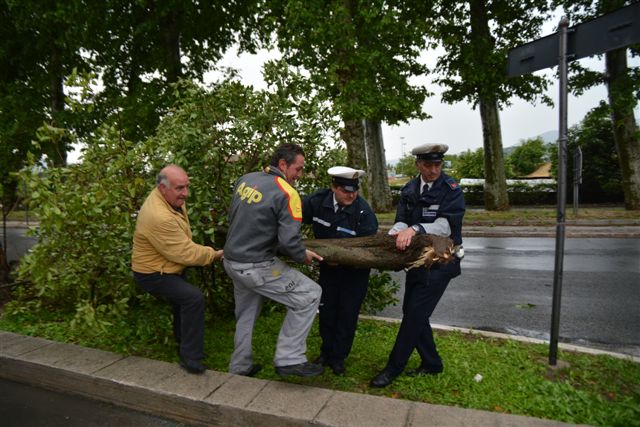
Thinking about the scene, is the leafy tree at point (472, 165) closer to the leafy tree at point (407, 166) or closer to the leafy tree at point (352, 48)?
the leafy tree at point (407, 166)

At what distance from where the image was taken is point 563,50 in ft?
11.3

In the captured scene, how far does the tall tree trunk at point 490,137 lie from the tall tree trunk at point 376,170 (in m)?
4.47

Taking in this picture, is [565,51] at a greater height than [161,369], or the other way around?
[565,51]

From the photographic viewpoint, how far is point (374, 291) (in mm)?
4977

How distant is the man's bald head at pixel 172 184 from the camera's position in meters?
3.34

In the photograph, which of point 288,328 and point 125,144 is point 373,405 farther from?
point 125,144

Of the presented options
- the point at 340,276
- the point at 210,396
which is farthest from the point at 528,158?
the point at 210,396

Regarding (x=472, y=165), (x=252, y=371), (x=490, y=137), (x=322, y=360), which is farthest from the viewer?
(x=472, y=165)

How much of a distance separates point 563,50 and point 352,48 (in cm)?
1070

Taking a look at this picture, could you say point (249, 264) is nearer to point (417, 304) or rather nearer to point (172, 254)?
point (172, 254)

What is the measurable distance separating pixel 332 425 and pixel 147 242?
193 cm

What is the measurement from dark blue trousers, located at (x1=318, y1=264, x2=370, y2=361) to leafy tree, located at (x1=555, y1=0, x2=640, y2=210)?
14.9 metres

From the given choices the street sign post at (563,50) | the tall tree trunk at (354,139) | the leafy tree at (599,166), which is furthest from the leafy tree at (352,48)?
the leafy tree at (599,166)

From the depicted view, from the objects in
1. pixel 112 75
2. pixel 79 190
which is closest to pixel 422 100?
pixel 112 75
